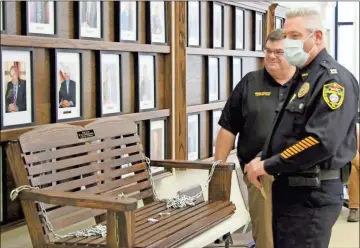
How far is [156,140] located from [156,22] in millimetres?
753

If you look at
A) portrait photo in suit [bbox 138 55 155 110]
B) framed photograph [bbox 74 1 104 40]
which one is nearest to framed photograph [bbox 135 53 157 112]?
portrait photo in suit [bbox 138 55 155 110]

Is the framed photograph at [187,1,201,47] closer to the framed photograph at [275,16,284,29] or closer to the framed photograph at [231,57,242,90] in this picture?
the framed photograph at [231,57,242,90]

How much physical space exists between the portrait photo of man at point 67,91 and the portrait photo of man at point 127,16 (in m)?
0.55

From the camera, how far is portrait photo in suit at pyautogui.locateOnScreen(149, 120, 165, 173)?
3.78 m

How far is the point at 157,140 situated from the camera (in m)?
3.85

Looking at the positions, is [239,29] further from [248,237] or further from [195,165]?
[195,165]

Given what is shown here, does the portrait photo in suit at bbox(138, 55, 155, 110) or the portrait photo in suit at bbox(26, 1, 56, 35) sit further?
the portrait photo in suit at bbox(138, 55, 155, 110)

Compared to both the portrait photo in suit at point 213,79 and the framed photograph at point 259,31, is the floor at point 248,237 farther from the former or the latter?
the framed photograph at point 259,31

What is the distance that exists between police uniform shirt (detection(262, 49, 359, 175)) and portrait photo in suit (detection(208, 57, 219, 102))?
1.89 metres

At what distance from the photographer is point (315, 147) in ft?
7.94

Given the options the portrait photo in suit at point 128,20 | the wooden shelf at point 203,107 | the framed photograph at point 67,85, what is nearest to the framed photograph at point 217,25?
the wooden shelf at point 203,107

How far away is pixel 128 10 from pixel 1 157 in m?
1.24

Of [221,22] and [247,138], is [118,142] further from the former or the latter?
[221,22]

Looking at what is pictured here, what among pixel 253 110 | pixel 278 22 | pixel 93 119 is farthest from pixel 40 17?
pixel 278 22
